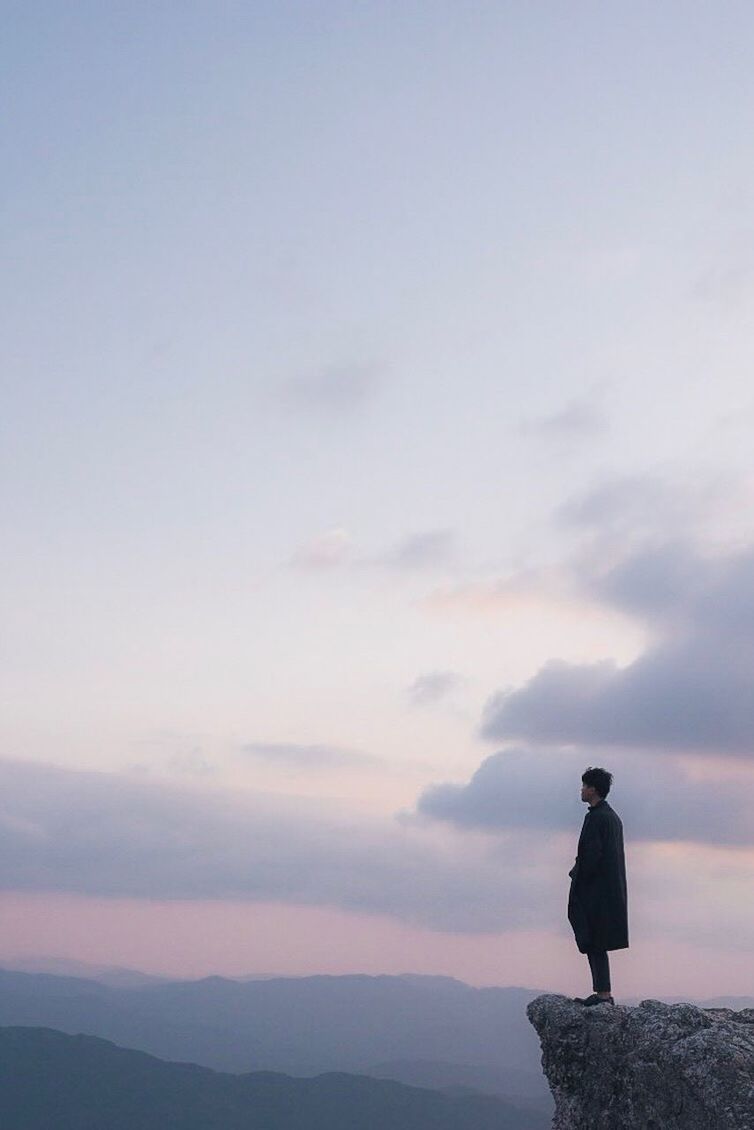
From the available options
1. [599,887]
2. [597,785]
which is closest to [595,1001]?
[599,887]

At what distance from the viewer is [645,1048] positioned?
39.4 feet

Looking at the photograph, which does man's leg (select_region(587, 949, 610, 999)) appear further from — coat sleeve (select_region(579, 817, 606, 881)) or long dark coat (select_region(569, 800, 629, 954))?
coat sleeve (select_region(579, 817, 606, 881))

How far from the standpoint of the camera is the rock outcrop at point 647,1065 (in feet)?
36.1

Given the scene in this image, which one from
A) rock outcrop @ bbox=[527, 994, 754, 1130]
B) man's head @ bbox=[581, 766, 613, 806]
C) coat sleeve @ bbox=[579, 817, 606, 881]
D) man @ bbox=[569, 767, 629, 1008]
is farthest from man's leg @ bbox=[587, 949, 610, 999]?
man's head @ bbox=[581, 766, 613, 806]

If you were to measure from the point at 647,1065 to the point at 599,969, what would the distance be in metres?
2.04

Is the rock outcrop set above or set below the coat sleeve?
below

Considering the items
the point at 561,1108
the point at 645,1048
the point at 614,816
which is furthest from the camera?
the point at 614,816

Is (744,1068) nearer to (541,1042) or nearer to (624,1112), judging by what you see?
(624,1112)

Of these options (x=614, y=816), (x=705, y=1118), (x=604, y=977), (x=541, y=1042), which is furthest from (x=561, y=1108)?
(x=614, y=816)

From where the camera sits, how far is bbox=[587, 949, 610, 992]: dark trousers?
13.8 m

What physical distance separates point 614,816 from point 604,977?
205 centimetres

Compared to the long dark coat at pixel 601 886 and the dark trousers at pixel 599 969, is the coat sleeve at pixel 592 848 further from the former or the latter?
the dark trousers at pixel 599 969

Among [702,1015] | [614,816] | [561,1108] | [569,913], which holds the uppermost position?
[614,816]

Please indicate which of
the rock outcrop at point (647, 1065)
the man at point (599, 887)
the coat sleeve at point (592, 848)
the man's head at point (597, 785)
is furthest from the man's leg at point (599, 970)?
the man's head at point (597, 785)
